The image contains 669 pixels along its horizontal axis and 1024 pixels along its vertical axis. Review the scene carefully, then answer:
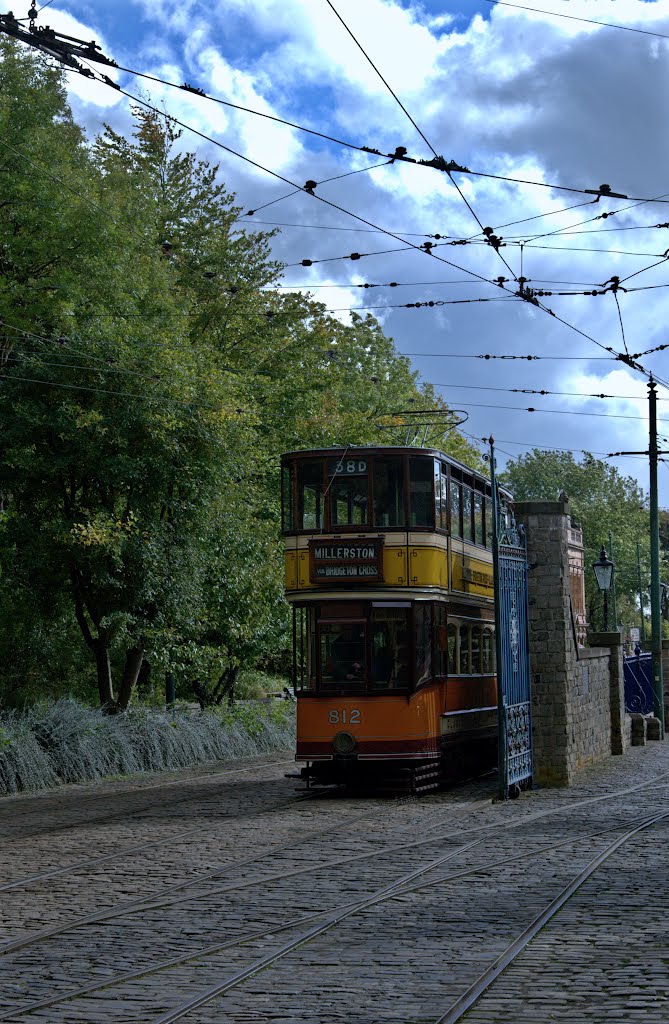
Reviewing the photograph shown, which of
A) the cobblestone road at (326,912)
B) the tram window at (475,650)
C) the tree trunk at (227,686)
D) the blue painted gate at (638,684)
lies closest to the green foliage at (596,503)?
the blue painted gate at (638,684)

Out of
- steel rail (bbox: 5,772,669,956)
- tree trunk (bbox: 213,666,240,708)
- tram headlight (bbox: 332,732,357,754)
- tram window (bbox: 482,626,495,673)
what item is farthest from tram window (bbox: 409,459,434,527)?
tree trunk (bbox: 213,666,240,708)

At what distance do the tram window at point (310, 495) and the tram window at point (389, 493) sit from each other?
872mm

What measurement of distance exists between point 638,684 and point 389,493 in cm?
1746

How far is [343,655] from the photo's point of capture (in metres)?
19.8

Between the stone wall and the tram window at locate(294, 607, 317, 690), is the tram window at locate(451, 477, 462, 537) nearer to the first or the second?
the stone wall

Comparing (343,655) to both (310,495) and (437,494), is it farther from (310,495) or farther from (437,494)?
(437,494)

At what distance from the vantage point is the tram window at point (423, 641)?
64.8 ft

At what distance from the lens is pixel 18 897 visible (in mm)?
11461

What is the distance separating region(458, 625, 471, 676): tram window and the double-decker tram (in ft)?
3.08

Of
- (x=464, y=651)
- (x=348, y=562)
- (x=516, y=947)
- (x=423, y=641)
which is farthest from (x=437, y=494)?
(x=516, y=947)

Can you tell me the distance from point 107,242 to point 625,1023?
77.2 feet

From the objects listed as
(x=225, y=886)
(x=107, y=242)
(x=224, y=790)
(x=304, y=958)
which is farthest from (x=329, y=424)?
(x=304, y=958)

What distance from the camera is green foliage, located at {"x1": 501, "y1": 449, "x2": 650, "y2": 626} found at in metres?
83.4

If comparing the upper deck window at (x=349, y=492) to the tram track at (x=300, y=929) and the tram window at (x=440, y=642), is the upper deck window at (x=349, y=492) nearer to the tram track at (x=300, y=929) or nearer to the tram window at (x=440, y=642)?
the tram window at (x=440, y=642)
